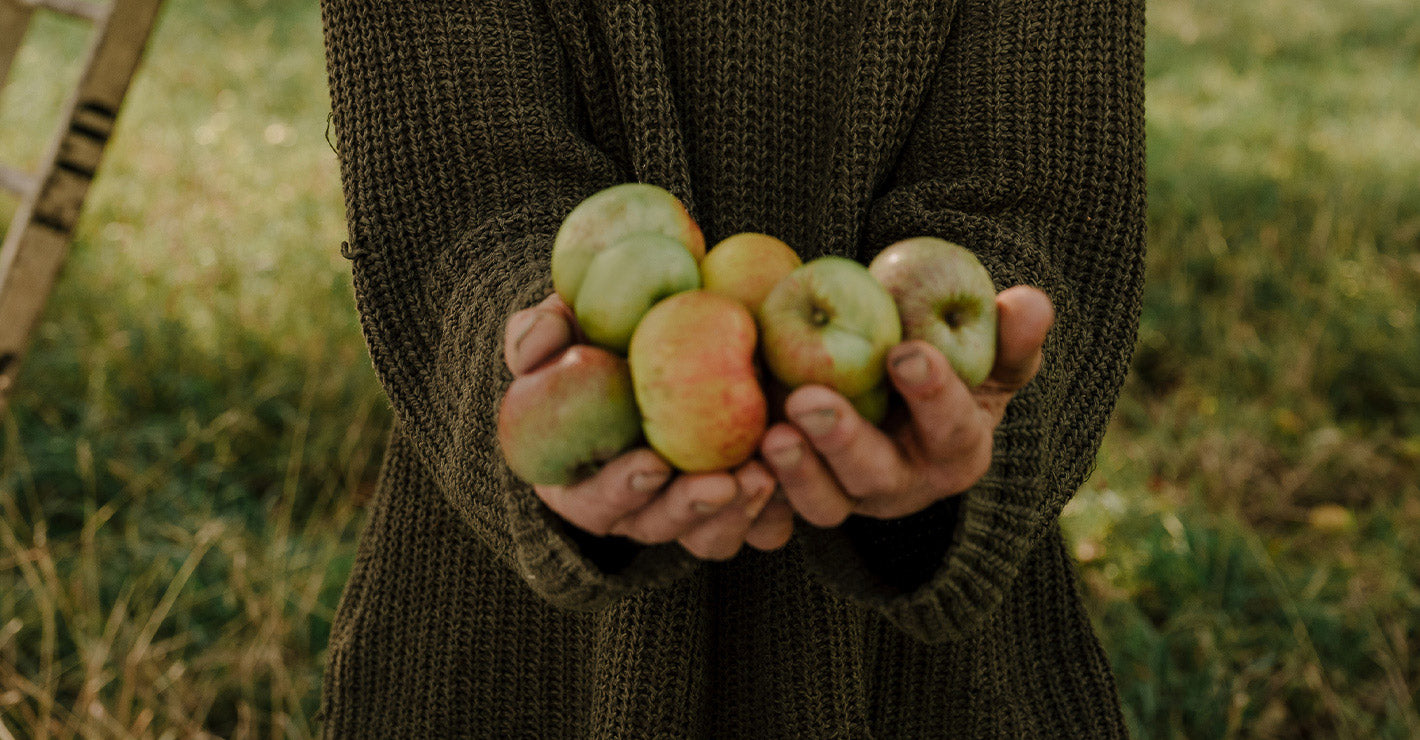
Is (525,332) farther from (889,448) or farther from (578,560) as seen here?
(889,448)

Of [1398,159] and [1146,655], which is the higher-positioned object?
[1398,159]

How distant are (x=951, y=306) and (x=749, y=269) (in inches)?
7.7

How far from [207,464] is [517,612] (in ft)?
6.06

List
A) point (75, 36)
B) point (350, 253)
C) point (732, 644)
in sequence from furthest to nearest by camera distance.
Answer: point (75, 36), point (732, 644), point (350, 253)

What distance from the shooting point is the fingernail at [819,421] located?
82 cm

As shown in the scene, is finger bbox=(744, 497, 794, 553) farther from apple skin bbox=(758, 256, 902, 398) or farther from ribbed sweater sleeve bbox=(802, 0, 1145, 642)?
ribbed sweater sleeve bbox=(802, 0, 1145, 642)

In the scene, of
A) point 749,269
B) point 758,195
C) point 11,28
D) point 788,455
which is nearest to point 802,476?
point 788,455

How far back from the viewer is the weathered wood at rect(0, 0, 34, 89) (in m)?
2.43

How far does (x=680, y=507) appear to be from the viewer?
2.80ft

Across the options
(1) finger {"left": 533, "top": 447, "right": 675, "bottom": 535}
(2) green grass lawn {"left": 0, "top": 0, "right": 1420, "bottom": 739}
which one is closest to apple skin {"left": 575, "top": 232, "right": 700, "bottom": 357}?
(1) finger {"left": 533, "top": 447, "right": 675, "bottom": 535}

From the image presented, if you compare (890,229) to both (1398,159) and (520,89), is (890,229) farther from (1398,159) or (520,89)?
(1398,159)

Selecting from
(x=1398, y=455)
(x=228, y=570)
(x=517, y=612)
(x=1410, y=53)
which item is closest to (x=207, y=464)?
(x=228, y=570)

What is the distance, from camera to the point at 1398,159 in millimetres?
4426

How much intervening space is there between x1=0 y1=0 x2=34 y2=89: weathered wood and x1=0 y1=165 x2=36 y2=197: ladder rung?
0.28 metres
